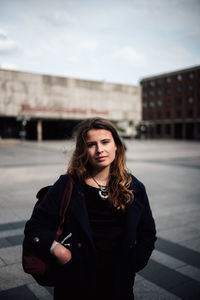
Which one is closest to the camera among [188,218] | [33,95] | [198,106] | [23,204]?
[188,218]

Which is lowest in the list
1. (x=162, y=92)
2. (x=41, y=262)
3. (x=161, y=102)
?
(x=41, y=262)

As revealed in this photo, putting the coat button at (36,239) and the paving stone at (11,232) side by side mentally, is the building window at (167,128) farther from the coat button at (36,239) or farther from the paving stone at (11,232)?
the coat button at (36,239)

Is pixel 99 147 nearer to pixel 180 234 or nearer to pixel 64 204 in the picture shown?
pixel 64 204

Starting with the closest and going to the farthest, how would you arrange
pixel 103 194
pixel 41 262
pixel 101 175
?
pixel 41 262 < pixel 103 194 < pixel 101 175

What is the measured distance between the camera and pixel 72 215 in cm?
171

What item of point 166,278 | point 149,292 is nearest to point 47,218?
point 149,292

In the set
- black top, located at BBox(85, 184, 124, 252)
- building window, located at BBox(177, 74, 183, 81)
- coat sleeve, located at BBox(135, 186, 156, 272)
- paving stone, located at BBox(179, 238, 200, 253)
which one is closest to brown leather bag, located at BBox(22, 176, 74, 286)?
black top, located at BBox(85, 184, 124, 252)

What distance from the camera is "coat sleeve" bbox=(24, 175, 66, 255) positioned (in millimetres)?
1673

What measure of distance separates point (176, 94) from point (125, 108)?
22670 mm

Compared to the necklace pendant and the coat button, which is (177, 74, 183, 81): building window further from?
the coat button

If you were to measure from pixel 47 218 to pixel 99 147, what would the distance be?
0.56 meters

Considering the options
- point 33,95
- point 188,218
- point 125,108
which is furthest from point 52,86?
point 188,218

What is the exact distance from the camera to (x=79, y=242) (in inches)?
66.2

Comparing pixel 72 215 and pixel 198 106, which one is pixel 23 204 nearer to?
pixel 72 215
